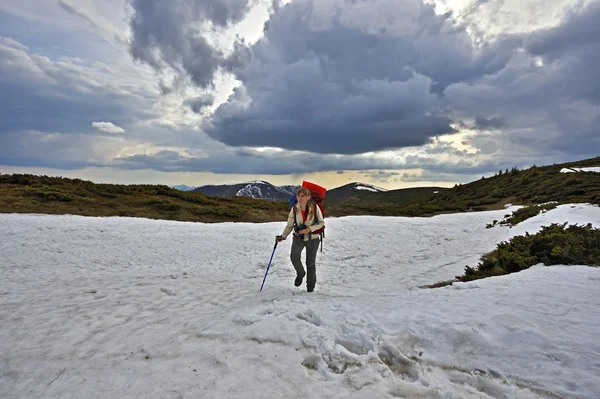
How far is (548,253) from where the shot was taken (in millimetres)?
9594

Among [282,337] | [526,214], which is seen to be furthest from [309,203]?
[526,214]

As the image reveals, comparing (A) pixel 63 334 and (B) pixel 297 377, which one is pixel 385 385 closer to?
(B) pixel 297 377

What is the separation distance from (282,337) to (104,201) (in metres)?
22.0

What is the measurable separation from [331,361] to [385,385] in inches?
32.2

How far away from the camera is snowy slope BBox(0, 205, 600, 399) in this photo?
3.97 meters

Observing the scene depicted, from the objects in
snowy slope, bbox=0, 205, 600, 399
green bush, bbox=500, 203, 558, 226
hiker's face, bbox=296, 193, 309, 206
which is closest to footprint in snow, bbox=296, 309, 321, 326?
snowy slope, bbox=0, 205, 600, 399

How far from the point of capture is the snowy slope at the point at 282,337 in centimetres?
397

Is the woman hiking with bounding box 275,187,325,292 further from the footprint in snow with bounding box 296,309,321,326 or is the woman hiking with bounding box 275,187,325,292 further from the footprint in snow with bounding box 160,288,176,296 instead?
the footprint in snow with bounding box 160,288,176,296

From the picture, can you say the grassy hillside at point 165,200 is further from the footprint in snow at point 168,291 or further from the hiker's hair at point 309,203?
the hiker's hair at point 309,203

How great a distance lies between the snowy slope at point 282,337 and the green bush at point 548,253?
2.65 ft

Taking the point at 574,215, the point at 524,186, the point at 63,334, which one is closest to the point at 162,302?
the point at 63,334

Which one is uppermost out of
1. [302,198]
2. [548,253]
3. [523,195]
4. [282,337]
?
[523,195]

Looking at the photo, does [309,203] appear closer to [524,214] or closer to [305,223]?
[305,223]

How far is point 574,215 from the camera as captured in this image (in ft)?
51.5
